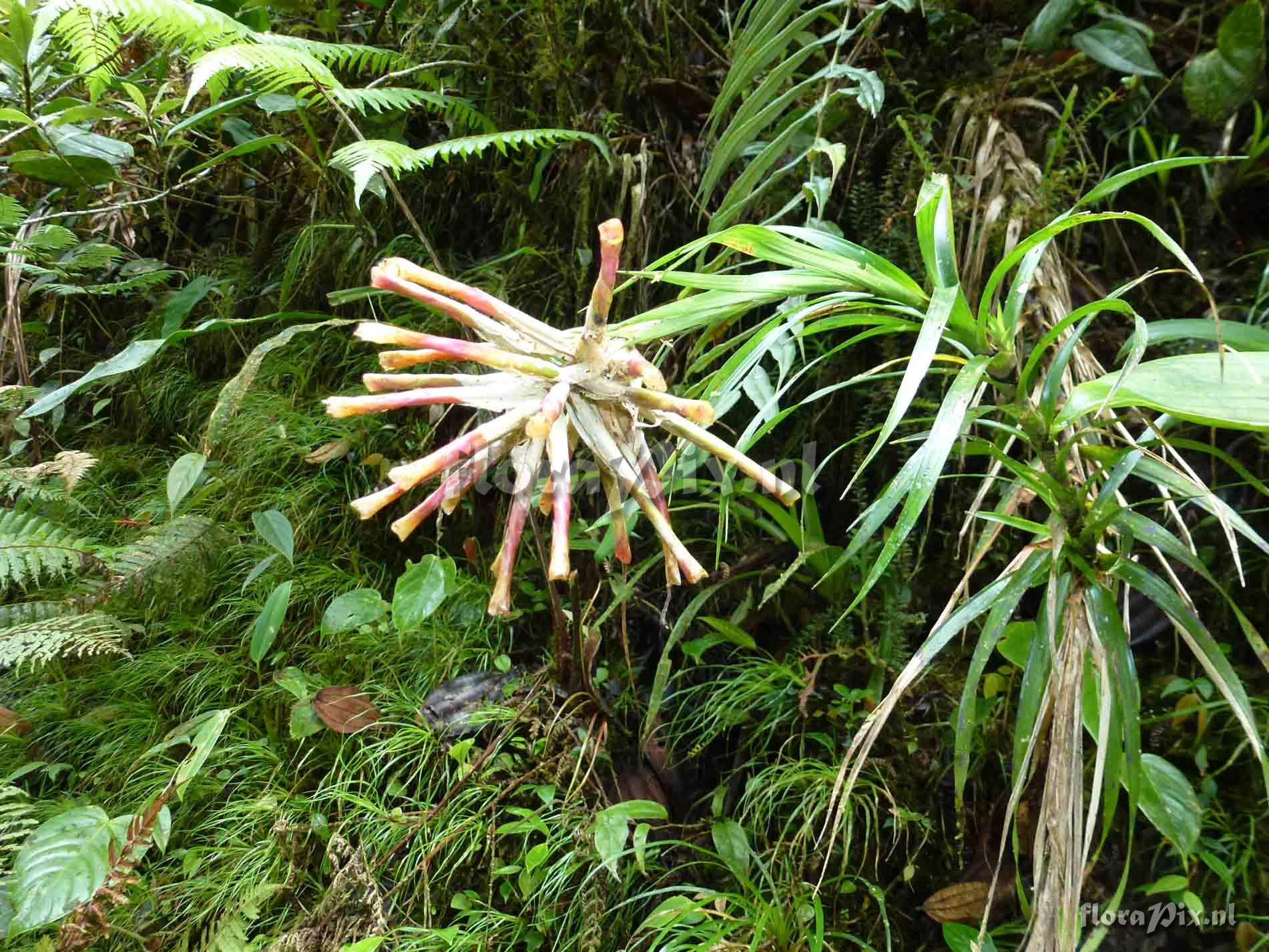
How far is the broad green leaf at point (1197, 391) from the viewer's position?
520 millimetres

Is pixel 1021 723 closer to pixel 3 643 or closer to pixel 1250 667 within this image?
pixel 1250 667

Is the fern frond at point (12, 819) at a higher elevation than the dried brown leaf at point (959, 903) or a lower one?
lower

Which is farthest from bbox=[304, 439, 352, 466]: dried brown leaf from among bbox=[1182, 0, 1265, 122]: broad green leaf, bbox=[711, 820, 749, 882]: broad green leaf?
bbox=[1182, 0, 1265, 122]: broad green leaf

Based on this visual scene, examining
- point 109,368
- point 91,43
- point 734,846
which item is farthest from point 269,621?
point 91,43

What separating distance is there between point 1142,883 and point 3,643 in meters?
1.47

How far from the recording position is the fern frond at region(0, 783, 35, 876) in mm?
967

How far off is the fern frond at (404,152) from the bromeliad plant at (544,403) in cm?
55

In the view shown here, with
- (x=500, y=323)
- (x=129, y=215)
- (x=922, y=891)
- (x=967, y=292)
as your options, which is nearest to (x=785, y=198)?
(x=967, y=292)

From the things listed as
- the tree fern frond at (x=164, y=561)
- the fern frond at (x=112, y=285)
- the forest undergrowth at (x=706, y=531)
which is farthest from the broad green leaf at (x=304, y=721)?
the fern frond at (x=112, y=285)

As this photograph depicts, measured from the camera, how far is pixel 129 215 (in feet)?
6.21

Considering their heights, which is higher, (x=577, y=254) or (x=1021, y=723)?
(x=577, y=254)

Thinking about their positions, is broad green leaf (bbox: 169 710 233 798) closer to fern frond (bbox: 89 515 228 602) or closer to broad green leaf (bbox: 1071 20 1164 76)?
fern frond (bbox: 89 515 228 602)

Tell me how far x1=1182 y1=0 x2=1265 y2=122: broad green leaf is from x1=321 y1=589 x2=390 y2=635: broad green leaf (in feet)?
4.21

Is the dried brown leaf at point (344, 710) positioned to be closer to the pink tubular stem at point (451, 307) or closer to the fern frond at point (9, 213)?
the pink tubular stem at point (451, 307)
